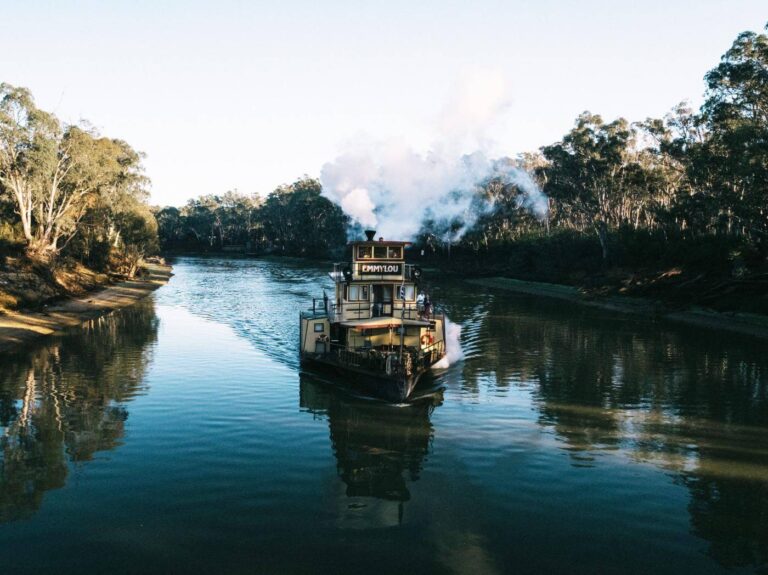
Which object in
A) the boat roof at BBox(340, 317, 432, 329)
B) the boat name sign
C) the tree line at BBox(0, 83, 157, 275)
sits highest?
the tree line at BBox(0, 83, 157, 275)

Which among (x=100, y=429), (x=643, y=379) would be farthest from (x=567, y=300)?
(x=100, y=429)

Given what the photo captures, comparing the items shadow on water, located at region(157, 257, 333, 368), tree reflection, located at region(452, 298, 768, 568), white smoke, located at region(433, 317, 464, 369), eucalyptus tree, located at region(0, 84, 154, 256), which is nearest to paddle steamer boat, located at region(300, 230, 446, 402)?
white smoke, located at region(433, 317, 464, 369)

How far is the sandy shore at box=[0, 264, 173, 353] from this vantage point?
39312mm

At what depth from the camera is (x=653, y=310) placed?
2265 inches

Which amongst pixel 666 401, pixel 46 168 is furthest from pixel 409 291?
pixel 46 168

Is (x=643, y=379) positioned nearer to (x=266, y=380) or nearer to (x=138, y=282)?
(x=266, y=380)

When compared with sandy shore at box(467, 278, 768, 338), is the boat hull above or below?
below

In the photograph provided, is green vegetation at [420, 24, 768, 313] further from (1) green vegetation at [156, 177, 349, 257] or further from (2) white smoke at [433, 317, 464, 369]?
(1) green vegetation at [156, 177, 349, 257]

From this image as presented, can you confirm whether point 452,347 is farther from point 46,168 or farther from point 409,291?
point 46,168

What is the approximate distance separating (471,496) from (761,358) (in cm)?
2910

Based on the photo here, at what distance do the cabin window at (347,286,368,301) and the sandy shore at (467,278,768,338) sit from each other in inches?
1269

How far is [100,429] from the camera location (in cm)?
2127

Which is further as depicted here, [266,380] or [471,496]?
[266,380]

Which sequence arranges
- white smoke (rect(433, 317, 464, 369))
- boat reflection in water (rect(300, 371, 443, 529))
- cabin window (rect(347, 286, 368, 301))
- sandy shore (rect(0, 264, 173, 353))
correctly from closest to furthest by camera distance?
1. boat reflection in water (rect(300, 371, 443, 529))
2. cabin window (rect(347, 286, 368, 301))
3. white smoke (rect(433, 317, 464, 369))
4. sandy shore (rect(0, 264, 173, 353))
